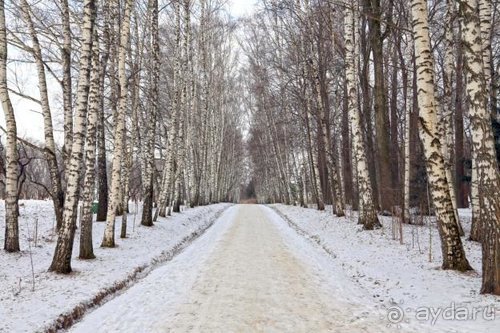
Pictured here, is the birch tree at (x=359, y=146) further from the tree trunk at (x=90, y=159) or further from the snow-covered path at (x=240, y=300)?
the tree trunk at (x=90, y=159)

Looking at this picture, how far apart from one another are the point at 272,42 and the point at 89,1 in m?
21.8

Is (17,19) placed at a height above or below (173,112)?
above

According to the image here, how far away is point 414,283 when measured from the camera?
24.5 feet

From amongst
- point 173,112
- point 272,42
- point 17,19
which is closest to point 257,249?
point 173,112

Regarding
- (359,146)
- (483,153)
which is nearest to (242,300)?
(483,153)

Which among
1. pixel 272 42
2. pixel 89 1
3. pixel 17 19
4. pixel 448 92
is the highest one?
pixel 272 42

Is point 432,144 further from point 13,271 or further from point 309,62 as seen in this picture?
point 309,62

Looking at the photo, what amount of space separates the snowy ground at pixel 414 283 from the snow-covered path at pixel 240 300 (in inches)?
16.2

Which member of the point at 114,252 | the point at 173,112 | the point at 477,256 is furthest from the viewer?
the point at 173,112

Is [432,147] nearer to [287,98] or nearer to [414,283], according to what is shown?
[414,283]

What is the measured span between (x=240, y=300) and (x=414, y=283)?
10.4 ft

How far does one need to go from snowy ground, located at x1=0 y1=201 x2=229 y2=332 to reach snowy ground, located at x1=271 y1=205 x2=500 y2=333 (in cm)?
474

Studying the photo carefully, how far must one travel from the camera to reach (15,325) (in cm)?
555

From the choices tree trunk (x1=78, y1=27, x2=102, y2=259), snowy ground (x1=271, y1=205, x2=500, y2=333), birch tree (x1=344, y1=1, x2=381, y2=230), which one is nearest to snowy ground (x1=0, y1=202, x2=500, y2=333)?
snowy ground (x1=271, y1=205, x2=500, y2=333)
